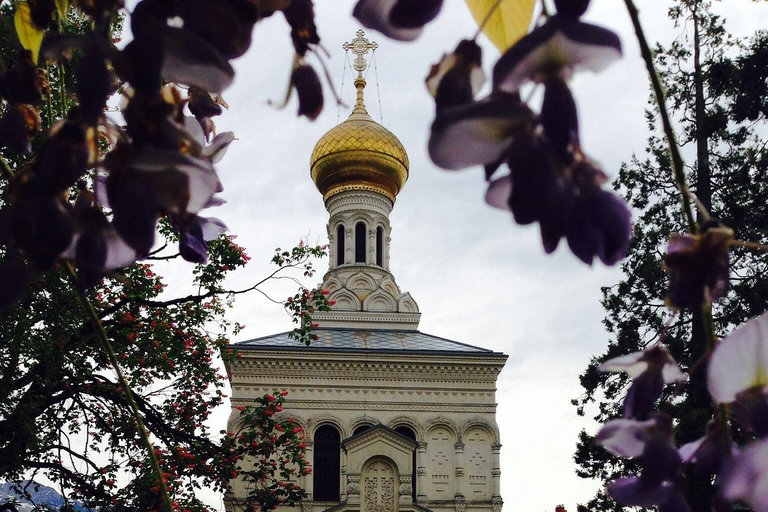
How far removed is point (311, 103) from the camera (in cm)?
65

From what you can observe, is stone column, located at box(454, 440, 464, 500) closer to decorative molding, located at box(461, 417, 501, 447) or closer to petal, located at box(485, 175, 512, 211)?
decorative molding, located at box(461, 417, 501, 447)

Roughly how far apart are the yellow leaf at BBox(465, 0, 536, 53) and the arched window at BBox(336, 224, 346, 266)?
80.5 feet

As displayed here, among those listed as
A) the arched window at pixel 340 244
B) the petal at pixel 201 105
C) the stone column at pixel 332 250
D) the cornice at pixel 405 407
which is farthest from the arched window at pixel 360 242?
the petal at pixel 201 105

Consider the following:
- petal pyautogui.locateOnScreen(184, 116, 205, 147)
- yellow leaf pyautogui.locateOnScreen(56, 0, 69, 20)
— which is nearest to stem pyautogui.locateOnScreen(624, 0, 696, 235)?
petal pyautogui.locateOnScreen(184, 116, 205, 147)

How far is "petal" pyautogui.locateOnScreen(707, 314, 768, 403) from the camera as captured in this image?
401mm

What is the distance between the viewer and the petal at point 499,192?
463 millimetres

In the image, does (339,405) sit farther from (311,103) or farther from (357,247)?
(311,103)

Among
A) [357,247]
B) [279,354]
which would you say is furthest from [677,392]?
[357,247]

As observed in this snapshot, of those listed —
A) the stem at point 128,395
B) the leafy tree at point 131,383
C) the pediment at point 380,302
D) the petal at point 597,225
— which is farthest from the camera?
the pediment at point 380,302

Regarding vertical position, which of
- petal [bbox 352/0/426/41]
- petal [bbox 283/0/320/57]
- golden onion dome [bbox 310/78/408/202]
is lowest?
petal [bbox 352/0/426/41]

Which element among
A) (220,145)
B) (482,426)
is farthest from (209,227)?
(482,426)

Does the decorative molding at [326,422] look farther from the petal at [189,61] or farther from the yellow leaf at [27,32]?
the petal at [189,61]

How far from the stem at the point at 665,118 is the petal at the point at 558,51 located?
3 centimetres

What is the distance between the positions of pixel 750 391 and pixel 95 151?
377mm
